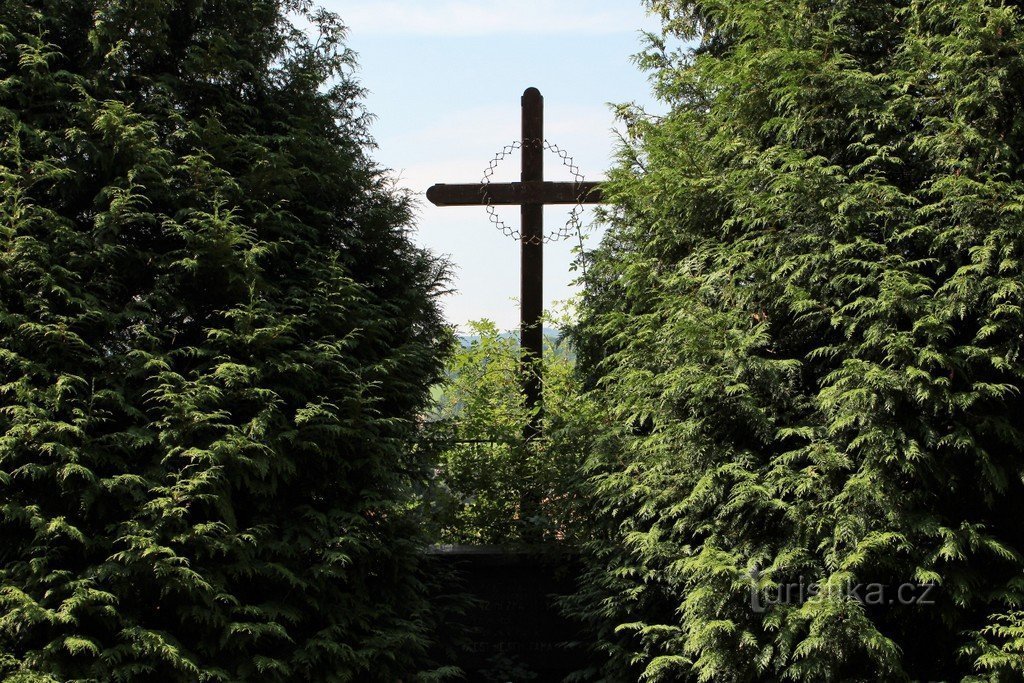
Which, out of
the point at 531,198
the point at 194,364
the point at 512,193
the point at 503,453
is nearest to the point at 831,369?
the point at 503,453

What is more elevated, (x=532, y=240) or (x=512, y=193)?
(x=512, y=193)

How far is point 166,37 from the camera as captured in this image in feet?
21.3

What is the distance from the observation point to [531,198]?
8266 mm

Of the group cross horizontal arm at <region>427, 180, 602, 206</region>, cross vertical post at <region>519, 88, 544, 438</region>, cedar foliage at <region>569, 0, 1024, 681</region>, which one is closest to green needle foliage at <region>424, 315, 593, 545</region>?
cross vertical post at <region>519, 88, 544, 438</region>

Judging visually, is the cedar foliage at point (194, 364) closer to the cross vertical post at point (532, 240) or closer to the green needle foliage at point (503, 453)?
the green needle foliage at point (503, 453)

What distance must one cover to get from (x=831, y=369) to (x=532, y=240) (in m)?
3.03

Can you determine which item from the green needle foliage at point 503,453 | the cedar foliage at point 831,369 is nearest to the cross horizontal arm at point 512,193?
the green needle foliage at point 503,453

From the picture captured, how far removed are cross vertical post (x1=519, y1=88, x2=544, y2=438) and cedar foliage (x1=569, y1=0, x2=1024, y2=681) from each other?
1.45m

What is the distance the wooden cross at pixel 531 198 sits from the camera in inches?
320

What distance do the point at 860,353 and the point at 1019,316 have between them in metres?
0.83

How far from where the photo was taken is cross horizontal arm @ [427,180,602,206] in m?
8.16

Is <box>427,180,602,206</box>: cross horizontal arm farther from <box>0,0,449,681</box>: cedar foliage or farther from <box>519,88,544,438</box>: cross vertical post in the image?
<box>0,0,449,681</box>: cedar foliage

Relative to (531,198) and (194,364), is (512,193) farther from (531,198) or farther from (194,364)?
(194,364)

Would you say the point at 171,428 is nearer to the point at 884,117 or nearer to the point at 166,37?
the point at 166,37
